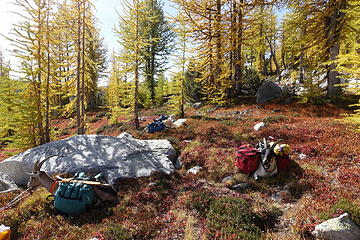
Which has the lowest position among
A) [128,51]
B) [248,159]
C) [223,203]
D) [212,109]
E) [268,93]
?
[223,203]

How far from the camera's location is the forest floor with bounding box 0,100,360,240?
407cm

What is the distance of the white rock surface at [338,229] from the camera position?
335cm

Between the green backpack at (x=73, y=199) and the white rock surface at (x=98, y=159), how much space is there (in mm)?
1638

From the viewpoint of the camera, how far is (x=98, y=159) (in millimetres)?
7469

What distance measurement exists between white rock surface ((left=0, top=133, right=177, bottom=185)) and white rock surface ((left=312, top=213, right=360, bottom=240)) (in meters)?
5.00

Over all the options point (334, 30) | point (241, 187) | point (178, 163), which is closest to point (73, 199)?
point (178, 163)

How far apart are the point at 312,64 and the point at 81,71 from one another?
55.2 ft

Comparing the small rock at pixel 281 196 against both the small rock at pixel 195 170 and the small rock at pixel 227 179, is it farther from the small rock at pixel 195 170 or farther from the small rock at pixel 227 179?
the small rock at pixel 195 170

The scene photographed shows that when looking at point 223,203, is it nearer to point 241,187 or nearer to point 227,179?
point 241,187

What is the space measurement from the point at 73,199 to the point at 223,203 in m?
4.02

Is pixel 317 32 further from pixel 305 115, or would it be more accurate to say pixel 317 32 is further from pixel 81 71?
pixel 81 71

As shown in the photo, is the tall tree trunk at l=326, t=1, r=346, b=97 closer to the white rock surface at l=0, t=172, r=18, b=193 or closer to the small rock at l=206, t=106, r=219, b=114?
the small rock at l=206, t=106, r=219, b=114

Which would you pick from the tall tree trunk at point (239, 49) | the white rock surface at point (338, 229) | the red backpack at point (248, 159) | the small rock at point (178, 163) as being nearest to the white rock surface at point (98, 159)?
the small rock at point (178, 163)

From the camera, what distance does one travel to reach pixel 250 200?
5.12 meters
